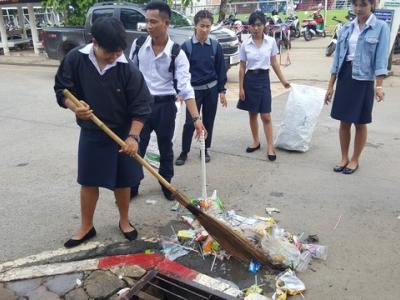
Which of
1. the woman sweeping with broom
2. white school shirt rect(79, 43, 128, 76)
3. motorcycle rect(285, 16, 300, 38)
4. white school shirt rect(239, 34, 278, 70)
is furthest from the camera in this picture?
motorcycle rect(285, 16, 300, 38)

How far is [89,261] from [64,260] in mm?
197

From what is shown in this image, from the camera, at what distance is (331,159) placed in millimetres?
5230

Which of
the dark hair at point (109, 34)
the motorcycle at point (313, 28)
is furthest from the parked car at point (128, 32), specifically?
the motorcycle at point (313, 28)

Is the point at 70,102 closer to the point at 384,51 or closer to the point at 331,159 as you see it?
the point at 384,51

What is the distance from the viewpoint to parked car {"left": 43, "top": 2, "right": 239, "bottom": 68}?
10.1 metres

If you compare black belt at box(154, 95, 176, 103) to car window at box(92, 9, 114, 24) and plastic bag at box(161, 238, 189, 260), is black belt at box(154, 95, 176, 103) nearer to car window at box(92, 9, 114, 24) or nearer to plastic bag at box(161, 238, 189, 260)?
plastic bag at box(161, 238, 189, 260)

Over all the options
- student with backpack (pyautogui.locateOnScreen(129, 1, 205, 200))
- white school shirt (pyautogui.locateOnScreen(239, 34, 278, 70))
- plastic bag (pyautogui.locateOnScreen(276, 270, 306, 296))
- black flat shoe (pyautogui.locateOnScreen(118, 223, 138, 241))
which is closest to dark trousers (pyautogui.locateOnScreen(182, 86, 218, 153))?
white school shirt (pyautogui.locateOnScreen(239, 34, 278, 70))

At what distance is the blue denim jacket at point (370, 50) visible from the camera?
4.20m

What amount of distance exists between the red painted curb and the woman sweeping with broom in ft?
1.57

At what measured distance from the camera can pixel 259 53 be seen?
4.99 meters

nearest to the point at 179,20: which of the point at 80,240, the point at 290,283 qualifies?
the point at 80,240

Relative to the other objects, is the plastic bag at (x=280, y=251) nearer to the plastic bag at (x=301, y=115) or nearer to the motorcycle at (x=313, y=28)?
the plastic bag at (x=301, y=115)

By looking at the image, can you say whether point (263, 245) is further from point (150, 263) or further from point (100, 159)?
point (100, 159)

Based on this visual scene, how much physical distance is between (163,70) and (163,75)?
1.8 inches
